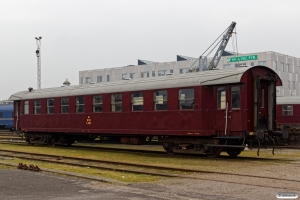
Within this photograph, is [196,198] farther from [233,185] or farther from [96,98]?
[96,98]

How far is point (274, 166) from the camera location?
1507 cm

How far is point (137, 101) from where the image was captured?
21.0m

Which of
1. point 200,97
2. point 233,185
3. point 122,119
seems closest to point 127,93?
point 122,119

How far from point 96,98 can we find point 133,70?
68937 millimetres

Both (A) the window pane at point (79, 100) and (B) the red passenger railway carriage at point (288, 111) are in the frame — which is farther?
(B) the red passenger railway carriage at point (288, 111)

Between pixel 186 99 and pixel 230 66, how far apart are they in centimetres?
6246

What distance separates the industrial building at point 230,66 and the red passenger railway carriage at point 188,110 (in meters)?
50.6

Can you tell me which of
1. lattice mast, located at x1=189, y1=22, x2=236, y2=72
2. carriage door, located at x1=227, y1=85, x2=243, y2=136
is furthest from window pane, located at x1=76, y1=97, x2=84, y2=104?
lattice mast, located at x1=189, y1=22, x2=236, y2=72

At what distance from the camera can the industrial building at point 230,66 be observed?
2987 inches

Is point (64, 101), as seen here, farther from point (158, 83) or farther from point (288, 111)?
point (288, 111)

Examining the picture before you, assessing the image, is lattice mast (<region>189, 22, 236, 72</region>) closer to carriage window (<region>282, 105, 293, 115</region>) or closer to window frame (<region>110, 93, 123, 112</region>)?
carriage window (<region>282, 105, 293, 115</region>)

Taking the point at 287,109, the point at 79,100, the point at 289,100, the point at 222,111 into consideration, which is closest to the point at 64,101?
the point at 79,100

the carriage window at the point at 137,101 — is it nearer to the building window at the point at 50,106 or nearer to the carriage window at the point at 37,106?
the building window at the point at 50,106

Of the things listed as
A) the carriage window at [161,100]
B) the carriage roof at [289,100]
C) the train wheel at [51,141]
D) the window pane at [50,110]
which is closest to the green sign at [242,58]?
the carriage roof at [289,100]
